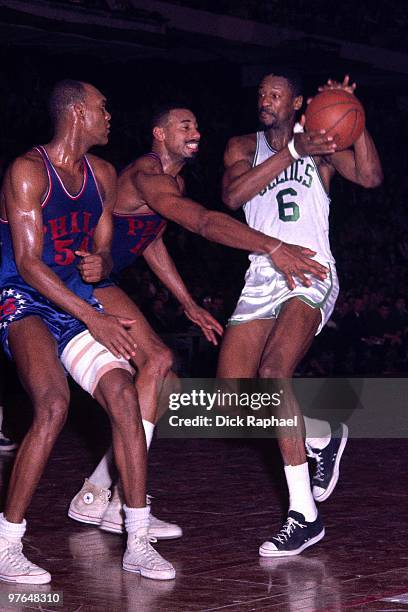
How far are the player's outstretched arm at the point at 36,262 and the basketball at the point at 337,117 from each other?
149 cm

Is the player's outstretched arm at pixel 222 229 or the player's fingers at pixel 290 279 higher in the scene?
the player's outstretched arm at pixel 222 229

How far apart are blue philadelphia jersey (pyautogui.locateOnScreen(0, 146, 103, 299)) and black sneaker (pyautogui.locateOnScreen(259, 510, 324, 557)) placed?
1309 millimetres

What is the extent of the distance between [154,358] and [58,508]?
117cm

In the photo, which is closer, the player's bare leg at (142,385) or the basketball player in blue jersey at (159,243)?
the basketball player in blue jersey at (159,243)

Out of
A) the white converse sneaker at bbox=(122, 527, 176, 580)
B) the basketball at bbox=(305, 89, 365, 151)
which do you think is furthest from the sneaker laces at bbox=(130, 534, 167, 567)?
the basketball at bbox=(305, 89, 365, 151)

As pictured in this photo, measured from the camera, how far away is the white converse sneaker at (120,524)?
16.7 feet

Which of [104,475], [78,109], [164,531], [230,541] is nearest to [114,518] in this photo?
[164,531]

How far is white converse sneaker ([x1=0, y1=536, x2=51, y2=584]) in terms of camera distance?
13.8 ft

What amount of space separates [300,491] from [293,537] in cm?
23

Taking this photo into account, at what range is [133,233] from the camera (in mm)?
5672

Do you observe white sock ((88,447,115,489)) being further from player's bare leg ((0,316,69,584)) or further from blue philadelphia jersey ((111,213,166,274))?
player's bare leg ((0,316,69,584))

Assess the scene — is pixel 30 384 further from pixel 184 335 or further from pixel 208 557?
pixel 184 335

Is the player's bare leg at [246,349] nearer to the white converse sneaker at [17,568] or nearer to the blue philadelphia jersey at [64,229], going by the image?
the blue philadelphia jersey at [64,229]

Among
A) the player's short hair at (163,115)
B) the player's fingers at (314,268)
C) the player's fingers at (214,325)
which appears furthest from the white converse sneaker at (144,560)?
the player's short hair at (163,115)
